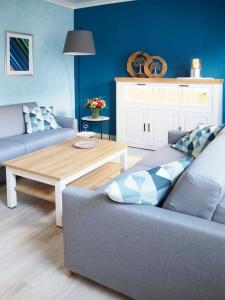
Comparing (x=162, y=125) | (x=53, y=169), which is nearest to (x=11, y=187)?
(x=53, y=169)

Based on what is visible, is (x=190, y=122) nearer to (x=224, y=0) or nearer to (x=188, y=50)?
(x=188, y=50)

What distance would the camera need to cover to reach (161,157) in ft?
10.4

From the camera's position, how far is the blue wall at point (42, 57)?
4.63 meters

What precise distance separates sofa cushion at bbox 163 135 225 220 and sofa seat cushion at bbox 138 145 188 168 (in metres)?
1.31

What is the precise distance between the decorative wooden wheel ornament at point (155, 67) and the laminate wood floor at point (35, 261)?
2882mm

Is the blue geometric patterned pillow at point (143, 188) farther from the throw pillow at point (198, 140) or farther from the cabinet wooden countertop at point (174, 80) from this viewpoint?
the cabinet wooden countertop at point (174, 80)

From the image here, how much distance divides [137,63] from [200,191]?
4020mm

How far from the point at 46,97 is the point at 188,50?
2451 mm

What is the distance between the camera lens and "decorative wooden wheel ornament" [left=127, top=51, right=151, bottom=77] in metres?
5.11

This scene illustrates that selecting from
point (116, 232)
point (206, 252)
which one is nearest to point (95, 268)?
point (116, 232)

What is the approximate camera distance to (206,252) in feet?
4.72

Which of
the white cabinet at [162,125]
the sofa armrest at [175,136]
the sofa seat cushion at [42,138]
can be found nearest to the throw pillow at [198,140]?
the sofa armrest at [175,136]

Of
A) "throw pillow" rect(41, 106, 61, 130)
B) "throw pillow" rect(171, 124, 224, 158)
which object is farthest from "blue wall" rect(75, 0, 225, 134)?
"throw pillow" rect(171, 124, 224, 158)

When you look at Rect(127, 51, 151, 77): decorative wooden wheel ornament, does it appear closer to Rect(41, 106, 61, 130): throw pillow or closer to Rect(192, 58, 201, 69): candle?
Rect(192, 58, 201, 69): candle
